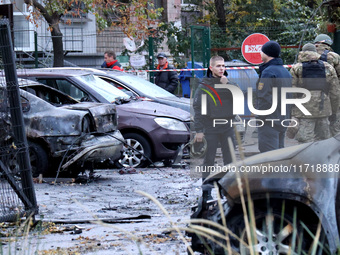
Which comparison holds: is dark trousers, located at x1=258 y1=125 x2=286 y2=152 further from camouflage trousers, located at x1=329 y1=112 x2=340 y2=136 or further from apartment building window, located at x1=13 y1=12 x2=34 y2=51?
apartment building window, located at x1=13 y1=12 x2=34 y2=51

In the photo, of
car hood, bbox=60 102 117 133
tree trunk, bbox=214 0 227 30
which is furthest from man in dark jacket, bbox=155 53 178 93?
tree trunk, bbox=214 0 227 30

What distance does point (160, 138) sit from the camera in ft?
40.4

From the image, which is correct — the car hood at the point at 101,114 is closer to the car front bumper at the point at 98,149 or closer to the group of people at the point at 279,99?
the car front bumper at the point at 98,149

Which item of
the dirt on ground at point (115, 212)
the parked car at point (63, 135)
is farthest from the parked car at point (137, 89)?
the parked car at point (63, 135)

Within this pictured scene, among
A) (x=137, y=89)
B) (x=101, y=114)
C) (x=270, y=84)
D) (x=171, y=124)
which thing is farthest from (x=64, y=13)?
(x=270, y=84)

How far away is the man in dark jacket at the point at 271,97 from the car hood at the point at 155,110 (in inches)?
153

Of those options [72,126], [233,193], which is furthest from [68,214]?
[233,193]

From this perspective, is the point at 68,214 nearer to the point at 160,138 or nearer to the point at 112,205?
the point at 112,205

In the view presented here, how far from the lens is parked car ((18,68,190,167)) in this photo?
12336 mm

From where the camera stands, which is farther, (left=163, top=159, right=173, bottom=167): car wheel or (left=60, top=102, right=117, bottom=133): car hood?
(left=163, top=159, right=173, bottom=167): car wheel

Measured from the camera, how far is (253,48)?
17.9m

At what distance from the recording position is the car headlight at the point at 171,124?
488 inches

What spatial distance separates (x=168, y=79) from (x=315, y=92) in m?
7.45

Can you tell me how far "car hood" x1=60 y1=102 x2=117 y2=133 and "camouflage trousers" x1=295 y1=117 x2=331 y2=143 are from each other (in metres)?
2.86
